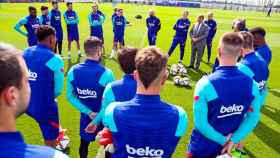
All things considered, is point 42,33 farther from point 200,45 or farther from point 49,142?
point 200,45

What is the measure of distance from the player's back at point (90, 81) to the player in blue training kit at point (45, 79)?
37 cm

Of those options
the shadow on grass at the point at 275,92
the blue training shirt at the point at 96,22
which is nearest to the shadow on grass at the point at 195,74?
the shadow on grass at the point at 275,92

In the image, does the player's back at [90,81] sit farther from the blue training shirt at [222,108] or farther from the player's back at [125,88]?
the blue training shirt at [222,108]

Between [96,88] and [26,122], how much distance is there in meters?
3.54

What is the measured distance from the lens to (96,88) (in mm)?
4410

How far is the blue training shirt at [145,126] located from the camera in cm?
255

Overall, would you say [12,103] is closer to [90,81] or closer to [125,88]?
[125,88]

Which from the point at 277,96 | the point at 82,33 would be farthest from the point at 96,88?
the point at 82,33

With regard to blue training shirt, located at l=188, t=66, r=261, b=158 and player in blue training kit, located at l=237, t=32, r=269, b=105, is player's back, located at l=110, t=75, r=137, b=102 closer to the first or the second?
blue training shirt, located at l=188, t=66, r=261, b=158

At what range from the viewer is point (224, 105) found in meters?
3.52

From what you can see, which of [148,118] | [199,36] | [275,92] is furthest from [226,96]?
[199,36]

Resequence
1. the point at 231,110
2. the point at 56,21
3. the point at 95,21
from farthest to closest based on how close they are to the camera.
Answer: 1. the point at 95,21
2. the point at 56,21
3. the point at 231,110

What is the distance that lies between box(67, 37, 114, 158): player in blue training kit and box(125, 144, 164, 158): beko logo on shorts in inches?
72.8

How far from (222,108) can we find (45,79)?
2585mm
